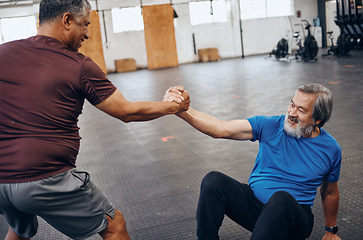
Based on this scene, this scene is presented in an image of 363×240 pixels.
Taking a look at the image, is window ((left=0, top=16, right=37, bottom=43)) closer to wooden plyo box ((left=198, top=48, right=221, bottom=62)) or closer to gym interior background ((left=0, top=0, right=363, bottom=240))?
gym interior background ((left=0, top=0, right=363, bottom=240))

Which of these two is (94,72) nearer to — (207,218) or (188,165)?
(207,218)

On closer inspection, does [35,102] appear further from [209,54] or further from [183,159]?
[209,54]

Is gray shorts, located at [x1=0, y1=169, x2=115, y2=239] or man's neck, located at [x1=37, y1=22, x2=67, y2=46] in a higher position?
man's neck, located at [x1=37, y1=22, x2=67, y2=46]

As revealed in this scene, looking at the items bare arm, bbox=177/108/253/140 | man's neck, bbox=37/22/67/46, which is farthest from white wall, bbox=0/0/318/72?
man's neck, bbox=37/22/67/46

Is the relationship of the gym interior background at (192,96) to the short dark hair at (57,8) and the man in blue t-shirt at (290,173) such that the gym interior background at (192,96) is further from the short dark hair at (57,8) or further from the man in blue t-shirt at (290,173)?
the short dark hair at (57,8)

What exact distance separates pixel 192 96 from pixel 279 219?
22.1 ft

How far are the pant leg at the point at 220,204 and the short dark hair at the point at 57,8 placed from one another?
38.2 inches

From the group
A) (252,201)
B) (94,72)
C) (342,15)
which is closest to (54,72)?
(94,72)

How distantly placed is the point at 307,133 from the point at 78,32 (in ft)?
3.86

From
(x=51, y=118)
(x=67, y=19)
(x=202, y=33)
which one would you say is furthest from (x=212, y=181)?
(x=202, y=33)

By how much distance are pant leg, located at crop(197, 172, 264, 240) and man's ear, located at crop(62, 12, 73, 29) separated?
37.1 inches

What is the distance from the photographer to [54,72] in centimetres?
148

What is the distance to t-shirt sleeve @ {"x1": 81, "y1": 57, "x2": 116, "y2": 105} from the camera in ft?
5.07

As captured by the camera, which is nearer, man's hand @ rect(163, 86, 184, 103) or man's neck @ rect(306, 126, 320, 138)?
man's neck @ rect(306, 126, 320, 138)
